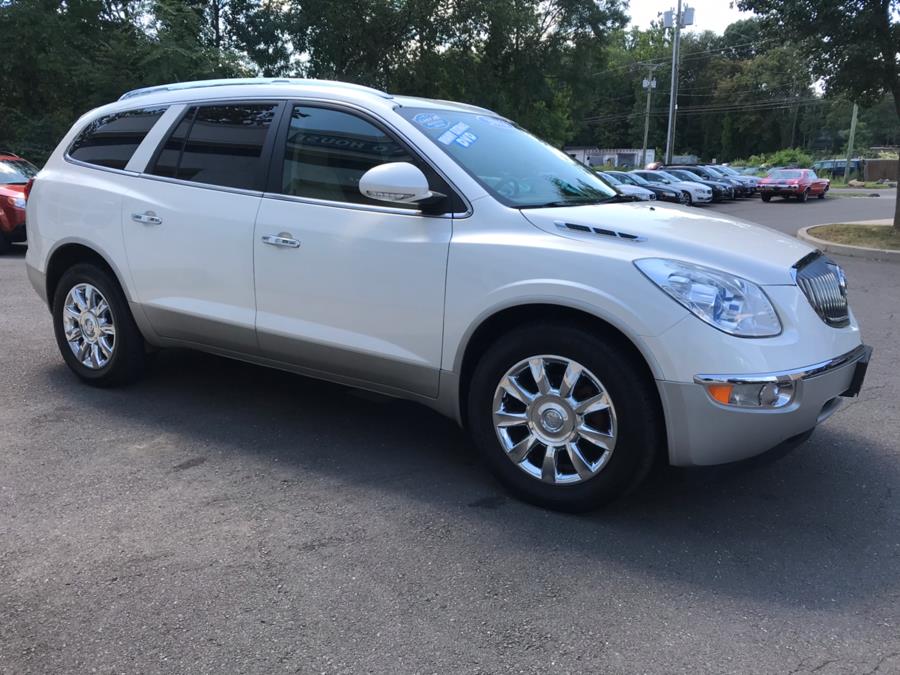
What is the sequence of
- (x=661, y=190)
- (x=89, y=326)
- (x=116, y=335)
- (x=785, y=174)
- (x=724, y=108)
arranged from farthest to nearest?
(x=724, y=108)
(x=785, y=174)
(x=661, y=190)
(x=89, y=326)
(x=116, y=335)

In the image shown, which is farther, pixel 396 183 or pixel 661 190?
pixel 661 190

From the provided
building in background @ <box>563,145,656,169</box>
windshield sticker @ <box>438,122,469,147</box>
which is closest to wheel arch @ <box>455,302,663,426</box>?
windshield sticker @ <box>438,122,469,147</box>

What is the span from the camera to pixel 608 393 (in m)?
3.13

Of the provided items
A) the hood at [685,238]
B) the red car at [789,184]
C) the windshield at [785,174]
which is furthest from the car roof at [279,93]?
the windshield at [785,174]

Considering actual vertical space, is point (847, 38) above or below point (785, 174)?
above

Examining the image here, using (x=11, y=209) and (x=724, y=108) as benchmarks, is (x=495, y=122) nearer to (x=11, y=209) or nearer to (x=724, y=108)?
(x=11, y=209)

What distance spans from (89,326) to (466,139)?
2741mm

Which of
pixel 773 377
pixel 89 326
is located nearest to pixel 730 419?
pixel 773 377

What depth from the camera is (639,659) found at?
2418mm

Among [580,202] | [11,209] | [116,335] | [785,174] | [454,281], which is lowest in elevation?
[116,335]

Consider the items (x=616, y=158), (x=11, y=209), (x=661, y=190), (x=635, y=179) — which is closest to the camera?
(x=11, y=209)

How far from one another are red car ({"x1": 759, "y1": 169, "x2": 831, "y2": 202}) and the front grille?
3172 centimetres

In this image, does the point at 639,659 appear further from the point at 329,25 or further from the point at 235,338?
the point at 329,25

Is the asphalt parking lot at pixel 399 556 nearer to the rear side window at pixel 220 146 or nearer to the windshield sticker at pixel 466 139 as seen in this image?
the rear side window at pixel 220 146
